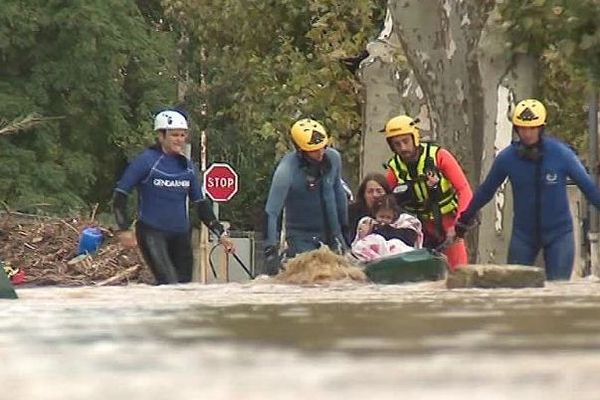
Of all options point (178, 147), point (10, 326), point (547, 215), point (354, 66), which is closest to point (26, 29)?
point (354, 66)

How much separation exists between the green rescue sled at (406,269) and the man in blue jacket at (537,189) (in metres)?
3.56

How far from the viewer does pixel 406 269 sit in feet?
17.6

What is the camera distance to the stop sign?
27438mm

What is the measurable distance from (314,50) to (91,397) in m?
25.2

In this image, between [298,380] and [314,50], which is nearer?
[298,380]

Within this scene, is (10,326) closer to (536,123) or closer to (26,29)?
(536,123)

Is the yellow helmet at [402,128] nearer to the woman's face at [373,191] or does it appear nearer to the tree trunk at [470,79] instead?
the woman's face at [373,191]

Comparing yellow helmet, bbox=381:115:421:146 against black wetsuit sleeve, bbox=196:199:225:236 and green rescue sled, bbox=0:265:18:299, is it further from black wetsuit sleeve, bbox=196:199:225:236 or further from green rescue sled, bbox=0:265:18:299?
green rescue sled, bbox=0:265:18:299

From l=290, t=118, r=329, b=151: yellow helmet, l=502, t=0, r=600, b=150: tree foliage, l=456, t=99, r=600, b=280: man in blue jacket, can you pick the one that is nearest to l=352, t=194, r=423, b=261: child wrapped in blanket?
l=456, t=99, r=600, b=280: man in blue jacket

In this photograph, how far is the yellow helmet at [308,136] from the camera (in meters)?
9.98

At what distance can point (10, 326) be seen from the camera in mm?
3268

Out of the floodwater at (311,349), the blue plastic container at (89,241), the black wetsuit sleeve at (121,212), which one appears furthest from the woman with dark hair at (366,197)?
the blue plastic container at (89,241)

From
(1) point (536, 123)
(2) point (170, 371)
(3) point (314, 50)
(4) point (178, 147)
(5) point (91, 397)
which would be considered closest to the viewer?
(5) point (91, 397)

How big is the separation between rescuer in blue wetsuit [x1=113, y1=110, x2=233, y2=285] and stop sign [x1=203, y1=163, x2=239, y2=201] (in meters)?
16.4
